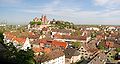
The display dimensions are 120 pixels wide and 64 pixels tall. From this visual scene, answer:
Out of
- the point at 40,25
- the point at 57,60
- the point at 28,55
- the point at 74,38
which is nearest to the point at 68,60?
the point at 57,60

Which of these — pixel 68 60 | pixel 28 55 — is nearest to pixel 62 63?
pixel 68 60

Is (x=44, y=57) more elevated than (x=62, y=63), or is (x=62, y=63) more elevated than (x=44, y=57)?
(x=44, y=57)

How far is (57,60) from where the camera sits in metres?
32.3

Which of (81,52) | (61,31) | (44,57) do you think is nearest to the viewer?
(44,57)

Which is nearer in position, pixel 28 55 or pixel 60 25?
pixel 28 55

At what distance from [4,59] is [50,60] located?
9.35 meters

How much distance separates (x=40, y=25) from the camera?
3408 inches

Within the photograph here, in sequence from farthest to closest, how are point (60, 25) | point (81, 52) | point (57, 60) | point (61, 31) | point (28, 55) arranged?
1. point (60, 25)
2. point (61, 31)
3. point (81, 52)
4. point (57, 60)
5. point (28, 55)

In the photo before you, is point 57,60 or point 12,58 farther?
point 57,60

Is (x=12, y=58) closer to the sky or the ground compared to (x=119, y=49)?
closer to the sky

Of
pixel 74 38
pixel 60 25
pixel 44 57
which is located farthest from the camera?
Answer: pixel 60 25

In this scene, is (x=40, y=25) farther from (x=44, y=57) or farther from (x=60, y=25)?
(x=44, y=57)

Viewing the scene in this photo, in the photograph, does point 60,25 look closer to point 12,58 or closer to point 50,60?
point 50,60

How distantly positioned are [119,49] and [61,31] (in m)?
31.8
